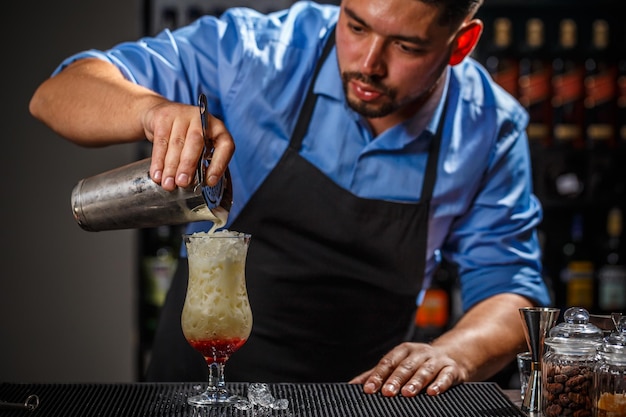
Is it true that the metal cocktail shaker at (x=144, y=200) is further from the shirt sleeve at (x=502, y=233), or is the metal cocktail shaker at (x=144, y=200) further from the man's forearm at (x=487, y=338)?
the shirt sleeve at (x=502, y=233)

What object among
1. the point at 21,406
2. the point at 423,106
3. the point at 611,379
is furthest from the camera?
the point at 423,106

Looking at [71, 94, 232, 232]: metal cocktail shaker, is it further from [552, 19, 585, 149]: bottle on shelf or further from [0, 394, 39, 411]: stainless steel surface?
[552, 19, 585, 149]: bottle on shelf

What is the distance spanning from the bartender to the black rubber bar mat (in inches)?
23.4

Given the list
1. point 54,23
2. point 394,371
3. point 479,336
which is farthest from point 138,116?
point 54,23

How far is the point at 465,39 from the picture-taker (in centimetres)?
218

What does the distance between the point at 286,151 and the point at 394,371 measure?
2.71 feet

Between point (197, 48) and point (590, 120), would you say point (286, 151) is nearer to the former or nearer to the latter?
point (197, 48)

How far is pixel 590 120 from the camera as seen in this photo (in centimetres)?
397

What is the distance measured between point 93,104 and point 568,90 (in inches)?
109

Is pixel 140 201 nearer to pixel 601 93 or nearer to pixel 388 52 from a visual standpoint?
pixel 388 52

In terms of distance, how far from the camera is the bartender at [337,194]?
86.3 inches

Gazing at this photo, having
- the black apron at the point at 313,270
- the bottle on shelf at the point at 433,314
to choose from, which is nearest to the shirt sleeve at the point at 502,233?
the black apron at the point at 313,270

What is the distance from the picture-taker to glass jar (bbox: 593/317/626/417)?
129cm

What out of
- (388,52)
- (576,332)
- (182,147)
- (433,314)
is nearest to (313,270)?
(388,52)
